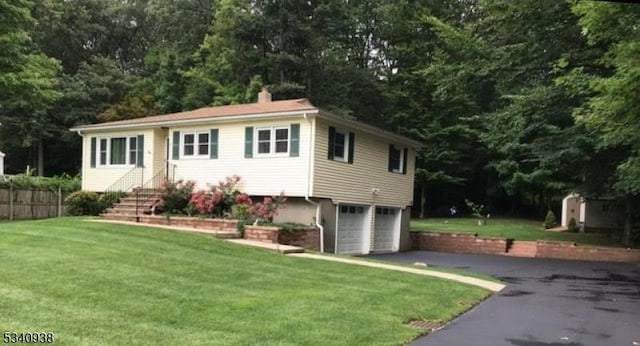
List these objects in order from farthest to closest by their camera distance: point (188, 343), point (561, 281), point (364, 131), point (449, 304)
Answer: point (364, 131), point (561, 281), point (449, 304), point (188, 343)

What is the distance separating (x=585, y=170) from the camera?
2277 centimetres

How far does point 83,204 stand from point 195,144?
16.4ft

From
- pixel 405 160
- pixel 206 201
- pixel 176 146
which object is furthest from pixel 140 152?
pixel 405 160

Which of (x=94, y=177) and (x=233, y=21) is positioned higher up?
(x=233, y=21)

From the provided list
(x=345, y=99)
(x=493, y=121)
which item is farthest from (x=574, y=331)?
(x=345, y=99)

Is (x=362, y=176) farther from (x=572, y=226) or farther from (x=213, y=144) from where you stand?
(x=572, y=226)

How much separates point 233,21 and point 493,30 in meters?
17.4

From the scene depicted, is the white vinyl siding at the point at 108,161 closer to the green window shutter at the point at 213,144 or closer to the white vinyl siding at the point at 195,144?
the white vinyl siding at the point at 195,144

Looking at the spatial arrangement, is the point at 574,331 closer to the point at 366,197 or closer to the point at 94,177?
the point at 366,197

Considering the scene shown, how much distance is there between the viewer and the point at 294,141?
18.5 m

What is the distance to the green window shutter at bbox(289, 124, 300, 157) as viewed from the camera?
18406 mm

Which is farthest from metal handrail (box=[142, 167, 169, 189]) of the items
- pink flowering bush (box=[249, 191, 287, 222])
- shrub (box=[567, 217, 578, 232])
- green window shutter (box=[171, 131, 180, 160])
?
shrub (box=[567, 217, 578, 232])

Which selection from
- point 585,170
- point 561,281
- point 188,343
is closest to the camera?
point 188,343

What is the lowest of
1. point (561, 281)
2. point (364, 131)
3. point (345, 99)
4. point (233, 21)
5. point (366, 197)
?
point (561, 281)
